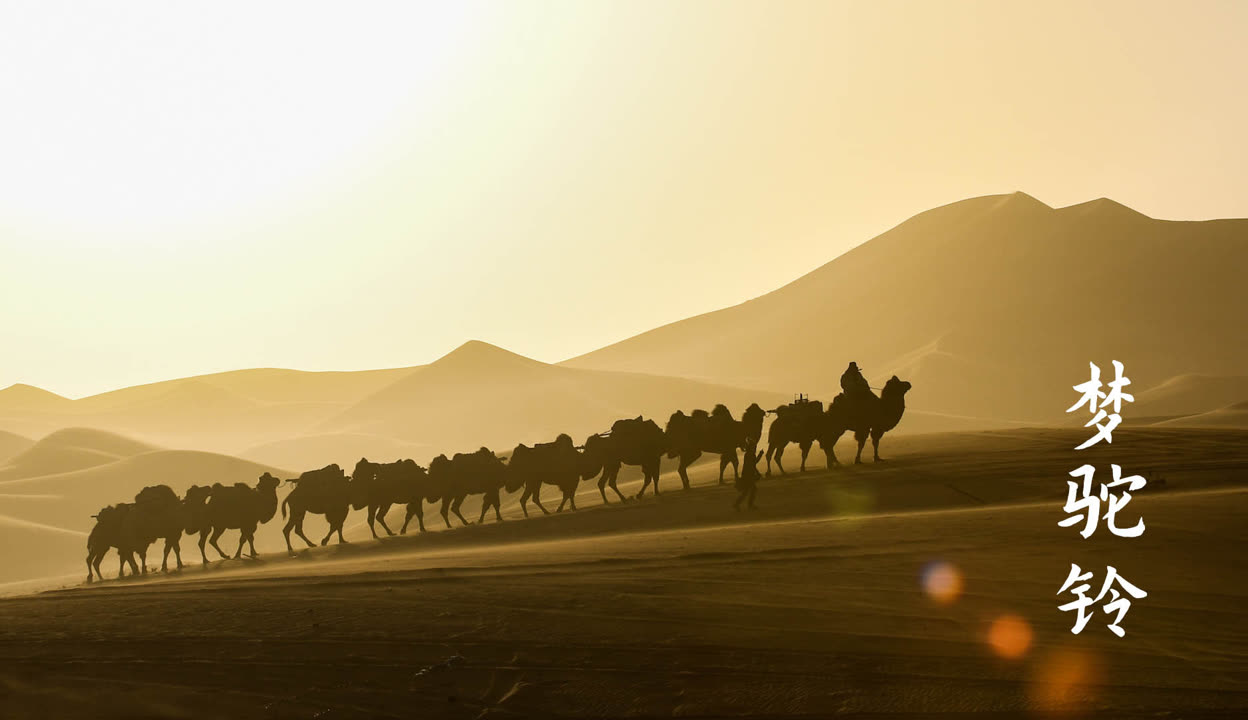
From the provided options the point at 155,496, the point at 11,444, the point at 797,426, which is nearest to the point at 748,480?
the point at 797,426

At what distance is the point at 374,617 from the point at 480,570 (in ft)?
13.9

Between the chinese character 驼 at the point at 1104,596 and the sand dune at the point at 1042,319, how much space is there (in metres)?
111

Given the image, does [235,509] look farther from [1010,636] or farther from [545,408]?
[545,408]

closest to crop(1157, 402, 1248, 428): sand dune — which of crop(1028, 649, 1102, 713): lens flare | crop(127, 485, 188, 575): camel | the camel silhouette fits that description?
the camel silhouette

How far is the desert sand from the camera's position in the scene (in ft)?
33.2

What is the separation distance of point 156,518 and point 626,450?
1535 cm

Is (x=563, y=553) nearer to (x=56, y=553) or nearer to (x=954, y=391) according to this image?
(x=56, y=553)

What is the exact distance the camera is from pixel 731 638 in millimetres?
11898

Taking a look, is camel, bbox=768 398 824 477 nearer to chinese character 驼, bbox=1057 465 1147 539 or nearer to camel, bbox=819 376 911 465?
camel, bbox=819 376 911 465

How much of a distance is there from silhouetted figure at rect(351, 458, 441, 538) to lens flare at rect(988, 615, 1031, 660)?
24876 mm

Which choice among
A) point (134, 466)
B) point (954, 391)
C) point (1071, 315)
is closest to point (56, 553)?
point (134, 466)

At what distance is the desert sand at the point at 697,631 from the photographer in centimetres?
1013

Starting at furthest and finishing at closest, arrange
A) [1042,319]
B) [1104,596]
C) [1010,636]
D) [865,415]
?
[1042,319], [865,415], [1104,596], [1010,636]

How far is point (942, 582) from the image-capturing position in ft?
46.3
